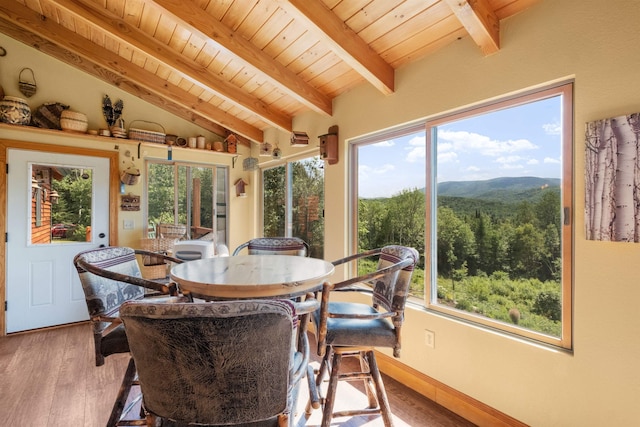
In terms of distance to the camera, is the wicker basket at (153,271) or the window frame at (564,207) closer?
the window frame at (564,207)

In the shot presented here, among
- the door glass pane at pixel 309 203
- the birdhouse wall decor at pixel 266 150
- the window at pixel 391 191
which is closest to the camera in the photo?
the window at pixel 391 191

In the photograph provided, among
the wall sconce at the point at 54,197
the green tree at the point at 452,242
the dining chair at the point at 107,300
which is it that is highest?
the wall sconce at the point at 54,197

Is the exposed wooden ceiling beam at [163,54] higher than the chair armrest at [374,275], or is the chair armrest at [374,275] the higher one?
the exposed wooden ceiling beam at [163,54]

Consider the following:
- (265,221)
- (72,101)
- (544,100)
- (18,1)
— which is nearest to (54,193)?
(72,101)

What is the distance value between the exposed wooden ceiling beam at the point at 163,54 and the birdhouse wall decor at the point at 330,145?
0.85 m

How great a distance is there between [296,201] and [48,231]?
271 cm

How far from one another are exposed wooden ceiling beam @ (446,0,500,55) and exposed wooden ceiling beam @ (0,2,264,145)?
3.02m

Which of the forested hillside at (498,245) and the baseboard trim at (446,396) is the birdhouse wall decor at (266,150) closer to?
the forested hillside at (498,245)

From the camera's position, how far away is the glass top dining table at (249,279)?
1.32 m

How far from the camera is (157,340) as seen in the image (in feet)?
2.67

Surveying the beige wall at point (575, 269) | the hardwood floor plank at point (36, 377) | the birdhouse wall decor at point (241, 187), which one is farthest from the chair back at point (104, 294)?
the birdhouse wall decor at point (241, 187)

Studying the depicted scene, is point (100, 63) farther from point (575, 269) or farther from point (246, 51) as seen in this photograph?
point (575, 269)

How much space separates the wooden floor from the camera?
6.25ft

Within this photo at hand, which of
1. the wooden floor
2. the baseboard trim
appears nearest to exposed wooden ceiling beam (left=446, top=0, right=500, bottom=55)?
the baseboard trim
